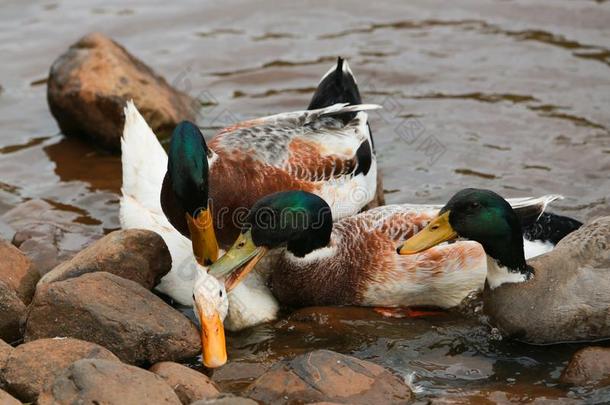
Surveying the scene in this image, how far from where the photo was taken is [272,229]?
22.2 ft

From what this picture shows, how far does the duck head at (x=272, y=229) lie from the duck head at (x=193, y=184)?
221 millimetres

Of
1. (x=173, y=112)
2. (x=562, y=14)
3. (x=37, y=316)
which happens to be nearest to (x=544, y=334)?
(x=37, y=316)

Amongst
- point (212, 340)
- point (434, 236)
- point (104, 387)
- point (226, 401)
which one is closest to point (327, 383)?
point (226, 401)

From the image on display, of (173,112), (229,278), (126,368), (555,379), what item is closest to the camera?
(126,368)

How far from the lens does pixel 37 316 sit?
6.28 meters

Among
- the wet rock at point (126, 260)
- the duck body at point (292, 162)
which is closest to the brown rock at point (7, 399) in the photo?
the wet rock at point (126, 260)

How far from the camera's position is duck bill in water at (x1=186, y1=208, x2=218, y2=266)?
6.82 m

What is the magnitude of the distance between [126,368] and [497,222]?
2361 millimetres

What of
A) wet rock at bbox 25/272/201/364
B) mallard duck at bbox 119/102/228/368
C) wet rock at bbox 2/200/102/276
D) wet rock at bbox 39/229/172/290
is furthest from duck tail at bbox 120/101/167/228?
wet rock at bbox 25/272/201/364

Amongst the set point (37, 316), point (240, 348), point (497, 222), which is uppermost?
→ point (497, 222)

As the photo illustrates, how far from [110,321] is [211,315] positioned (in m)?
0.62

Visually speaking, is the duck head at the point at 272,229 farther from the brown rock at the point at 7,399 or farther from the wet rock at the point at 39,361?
the brown rock at the point at 7,399

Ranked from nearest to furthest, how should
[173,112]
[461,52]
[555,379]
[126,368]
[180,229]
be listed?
[126,368] → [555,379] → [180,229] → [173,112] → [461,52]

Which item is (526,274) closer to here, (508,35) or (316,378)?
(316,378)
